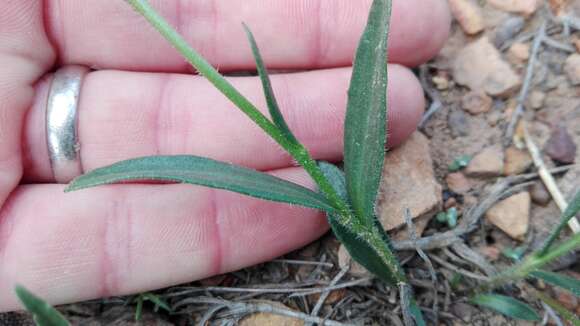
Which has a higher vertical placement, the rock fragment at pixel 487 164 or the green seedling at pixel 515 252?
the rock fragment at pixel 487 164

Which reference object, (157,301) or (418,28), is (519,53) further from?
(157,301)

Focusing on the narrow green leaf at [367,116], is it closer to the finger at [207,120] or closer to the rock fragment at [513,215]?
the finger at [207,120]

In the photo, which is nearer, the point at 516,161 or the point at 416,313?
the point at 416,313

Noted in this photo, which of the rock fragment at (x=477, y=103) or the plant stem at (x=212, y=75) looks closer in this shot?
the plant stem at (x=212, y=75)

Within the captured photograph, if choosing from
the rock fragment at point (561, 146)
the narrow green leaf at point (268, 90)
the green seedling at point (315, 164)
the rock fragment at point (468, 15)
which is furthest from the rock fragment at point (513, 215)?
the narrow green leaf at point (268, 90)

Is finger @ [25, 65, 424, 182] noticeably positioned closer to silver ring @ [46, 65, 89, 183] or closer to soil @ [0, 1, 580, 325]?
silver ring @ [46, 65, 89, 183]

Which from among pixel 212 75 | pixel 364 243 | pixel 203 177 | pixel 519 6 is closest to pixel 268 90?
pixel 212 75
